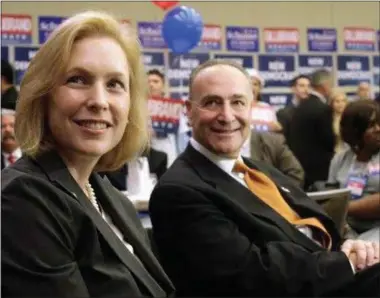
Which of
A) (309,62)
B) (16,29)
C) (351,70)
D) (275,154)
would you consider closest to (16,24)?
(16,29)

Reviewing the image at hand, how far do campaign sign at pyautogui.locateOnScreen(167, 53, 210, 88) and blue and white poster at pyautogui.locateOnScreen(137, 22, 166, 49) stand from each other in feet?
1.08

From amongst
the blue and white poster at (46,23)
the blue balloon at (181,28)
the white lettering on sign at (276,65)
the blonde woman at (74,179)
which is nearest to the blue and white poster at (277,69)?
the white lettering on sign at (276,65)

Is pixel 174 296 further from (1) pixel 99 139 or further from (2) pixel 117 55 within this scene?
(2) pixel 117 55

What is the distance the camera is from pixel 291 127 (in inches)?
199

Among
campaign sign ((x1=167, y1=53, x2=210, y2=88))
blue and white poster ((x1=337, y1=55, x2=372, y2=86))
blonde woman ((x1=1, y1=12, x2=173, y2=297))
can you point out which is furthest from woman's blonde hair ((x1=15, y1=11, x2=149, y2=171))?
blue and white poster ((x1=337, y1=55, x2=372, y2=86))

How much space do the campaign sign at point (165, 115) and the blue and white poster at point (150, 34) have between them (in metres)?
4.28

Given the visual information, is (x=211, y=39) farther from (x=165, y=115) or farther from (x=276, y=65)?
(x=165, y=115)

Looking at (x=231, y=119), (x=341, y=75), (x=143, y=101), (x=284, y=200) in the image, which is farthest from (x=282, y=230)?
(x=341, y=75)

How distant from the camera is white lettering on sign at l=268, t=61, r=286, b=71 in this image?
865cm

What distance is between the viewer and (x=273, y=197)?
6.23 feet

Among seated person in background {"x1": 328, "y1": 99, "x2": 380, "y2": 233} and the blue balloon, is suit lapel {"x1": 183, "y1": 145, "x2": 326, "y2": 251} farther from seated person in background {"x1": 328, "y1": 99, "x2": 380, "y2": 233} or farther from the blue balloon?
the blue balloon

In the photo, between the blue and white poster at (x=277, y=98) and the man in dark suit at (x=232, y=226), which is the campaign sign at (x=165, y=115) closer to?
the man in dark suit at (x=232, y=226)

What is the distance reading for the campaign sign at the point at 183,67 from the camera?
25.0 ft

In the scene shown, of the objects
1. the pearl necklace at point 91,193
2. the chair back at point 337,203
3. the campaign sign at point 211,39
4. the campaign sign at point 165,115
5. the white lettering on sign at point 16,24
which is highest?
the white lettering on sign at point 16,24
